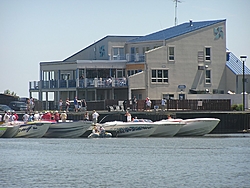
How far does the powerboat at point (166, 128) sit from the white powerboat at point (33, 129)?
8.67 meters

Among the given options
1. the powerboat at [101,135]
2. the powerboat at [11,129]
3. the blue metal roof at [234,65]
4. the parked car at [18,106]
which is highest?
the blue metal roof at [234,65]

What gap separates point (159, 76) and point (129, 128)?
78.6 ft

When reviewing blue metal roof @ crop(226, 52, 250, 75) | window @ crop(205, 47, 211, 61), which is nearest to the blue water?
window @ crop(205, 47, 211, 61)

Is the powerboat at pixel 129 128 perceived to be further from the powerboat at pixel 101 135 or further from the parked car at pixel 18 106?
the parked car at pixel 18 106

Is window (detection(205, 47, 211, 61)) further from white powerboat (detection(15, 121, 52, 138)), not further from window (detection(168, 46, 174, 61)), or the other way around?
white powerboat (detection(15, 121, 52, 138))

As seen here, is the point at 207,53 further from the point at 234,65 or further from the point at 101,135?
the point at 101,135

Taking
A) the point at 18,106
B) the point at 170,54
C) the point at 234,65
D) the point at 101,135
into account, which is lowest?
the point at 101,135

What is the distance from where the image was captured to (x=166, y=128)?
192 ft

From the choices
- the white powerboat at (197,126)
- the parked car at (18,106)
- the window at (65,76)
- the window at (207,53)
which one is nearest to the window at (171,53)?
the window at (207,53)

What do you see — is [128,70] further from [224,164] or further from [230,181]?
[230,181]

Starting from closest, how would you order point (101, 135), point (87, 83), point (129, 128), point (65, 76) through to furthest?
point (129, 128)
point (101, 135)
point (87, 83)
point (65, 76)

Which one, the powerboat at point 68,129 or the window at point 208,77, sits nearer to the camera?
the powerboat at point 68,129

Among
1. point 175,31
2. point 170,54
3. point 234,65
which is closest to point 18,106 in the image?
point 170,54

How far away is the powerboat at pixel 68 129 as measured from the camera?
58.5m
